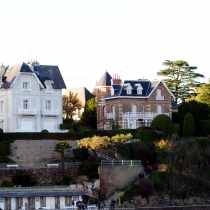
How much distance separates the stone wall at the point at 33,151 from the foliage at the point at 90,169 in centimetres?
388

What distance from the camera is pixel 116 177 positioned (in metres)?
58.2

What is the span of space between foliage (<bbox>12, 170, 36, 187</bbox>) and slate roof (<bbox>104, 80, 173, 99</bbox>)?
710 inches

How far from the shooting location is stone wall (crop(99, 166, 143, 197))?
189 feet

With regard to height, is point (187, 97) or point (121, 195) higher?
point (187, 97)

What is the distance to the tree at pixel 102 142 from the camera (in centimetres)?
6075

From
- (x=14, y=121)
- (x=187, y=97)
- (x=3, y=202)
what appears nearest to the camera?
(x=3, y=202)

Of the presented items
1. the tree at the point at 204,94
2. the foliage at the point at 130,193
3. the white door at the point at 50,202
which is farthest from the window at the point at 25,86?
the tree at the point at 204,94

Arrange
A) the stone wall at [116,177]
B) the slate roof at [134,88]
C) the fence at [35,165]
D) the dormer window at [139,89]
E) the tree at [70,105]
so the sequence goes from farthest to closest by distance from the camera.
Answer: the tree at [70,105]
the dormer window at [139,89]
the slate roof at [134,88]
the fence at [35,165]
the stone wall at [116,177]

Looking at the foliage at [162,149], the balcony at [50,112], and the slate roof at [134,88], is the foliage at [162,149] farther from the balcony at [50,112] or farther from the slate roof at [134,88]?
the balcony at [50,112]

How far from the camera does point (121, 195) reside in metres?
56.2

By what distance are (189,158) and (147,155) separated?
12.4 feet

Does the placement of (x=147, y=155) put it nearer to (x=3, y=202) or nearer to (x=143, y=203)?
(x=143, y=203)

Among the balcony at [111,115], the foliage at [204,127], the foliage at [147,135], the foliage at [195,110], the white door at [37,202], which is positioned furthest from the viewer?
the balcony at [111,115]

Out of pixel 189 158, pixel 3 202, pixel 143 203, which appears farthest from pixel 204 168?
pixel 3 202
